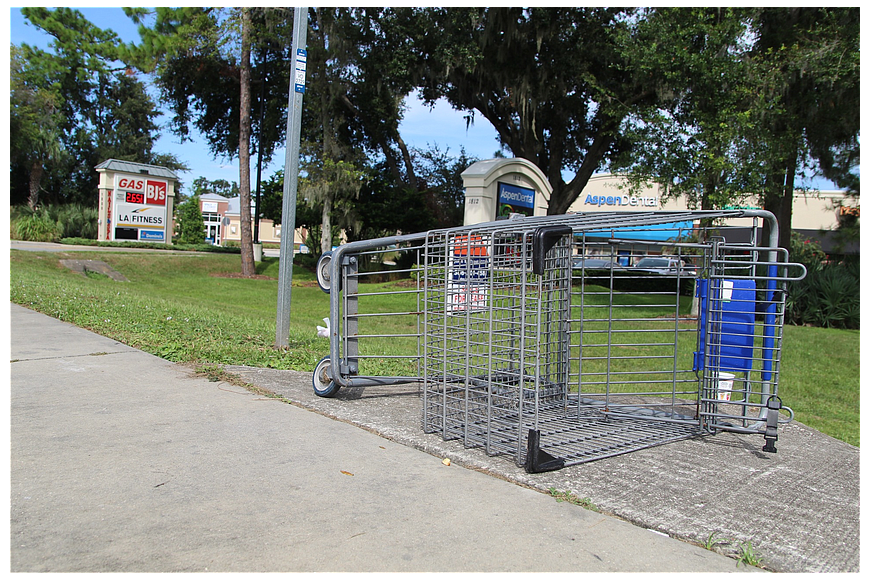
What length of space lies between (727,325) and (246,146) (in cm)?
2030

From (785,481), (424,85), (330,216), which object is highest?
(424,85)

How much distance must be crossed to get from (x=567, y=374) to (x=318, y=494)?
2613mm

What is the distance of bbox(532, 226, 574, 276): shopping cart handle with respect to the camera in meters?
3.76

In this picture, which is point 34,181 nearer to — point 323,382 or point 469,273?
point 323,382

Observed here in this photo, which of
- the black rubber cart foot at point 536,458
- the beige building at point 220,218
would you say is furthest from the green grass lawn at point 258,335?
the beige building at point 220,218

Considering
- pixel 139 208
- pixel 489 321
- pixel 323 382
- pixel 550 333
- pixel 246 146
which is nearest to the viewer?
pixel 489 321

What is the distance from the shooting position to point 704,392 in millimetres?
5000

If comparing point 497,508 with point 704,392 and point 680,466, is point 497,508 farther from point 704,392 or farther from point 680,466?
point 704,392

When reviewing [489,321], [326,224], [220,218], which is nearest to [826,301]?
[326,224]

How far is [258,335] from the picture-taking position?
336 inches

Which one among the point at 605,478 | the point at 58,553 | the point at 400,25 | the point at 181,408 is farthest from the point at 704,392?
the point at 400,25

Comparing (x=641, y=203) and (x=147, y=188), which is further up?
(x=641, y=203)

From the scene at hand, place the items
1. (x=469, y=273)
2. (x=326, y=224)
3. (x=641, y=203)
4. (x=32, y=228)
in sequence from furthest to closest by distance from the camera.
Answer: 1. (x=641, y=203)
2. (x=32, y=228)
3. (x=326, y=224)
4. (x=469, y=273)

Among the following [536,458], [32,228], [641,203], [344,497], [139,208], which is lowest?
[344,497]
